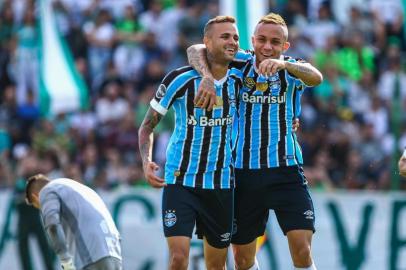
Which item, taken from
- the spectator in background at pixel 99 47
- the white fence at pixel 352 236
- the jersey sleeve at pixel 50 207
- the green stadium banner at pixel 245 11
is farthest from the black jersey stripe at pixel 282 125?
the spectator in background at pixel 99 47

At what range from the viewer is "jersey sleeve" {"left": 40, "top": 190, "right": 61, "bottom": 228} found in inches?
358

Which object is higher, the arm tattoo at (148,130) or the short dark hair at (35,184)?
the arm tattoo at (148,130)

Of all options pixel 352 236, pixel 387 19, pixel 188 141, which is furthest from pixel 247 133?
pixel 387 19

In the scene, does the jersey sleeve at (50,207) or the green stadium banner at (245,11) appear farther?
the green stadium banner at (245,11)

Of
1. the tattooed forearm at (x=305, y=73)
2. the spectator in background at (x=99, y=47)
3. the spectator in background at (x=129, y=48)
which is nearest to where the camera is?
the tattooed forearm at (x=305, y=73)

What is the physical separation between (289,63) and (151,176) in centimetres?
147

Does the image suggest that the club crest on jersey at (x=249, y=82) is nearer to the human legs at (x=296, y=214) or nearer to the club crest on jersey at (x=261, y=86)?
the club crest on jersey at (x=261, y=86)

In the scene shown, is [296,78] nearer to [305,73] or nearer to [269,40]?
Result: [305,73]

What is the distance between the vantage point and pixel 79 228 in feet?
30.6

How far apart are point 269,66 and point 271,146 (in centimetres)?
96

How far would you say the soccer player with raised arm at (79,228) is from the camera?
9211 mm

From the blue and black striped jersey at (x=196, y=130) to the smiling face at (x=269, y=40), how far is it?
0.39 meters

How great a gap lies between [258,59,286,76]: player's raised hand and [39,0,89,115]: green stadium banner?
9.22 meters

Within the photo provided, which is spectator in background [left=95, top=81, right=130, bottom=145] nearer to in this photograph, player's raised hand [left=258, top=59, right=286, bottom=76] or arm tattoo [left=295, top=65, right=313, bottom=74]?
arm tattoo [left=295, top=65, right=313, bottom=74]
